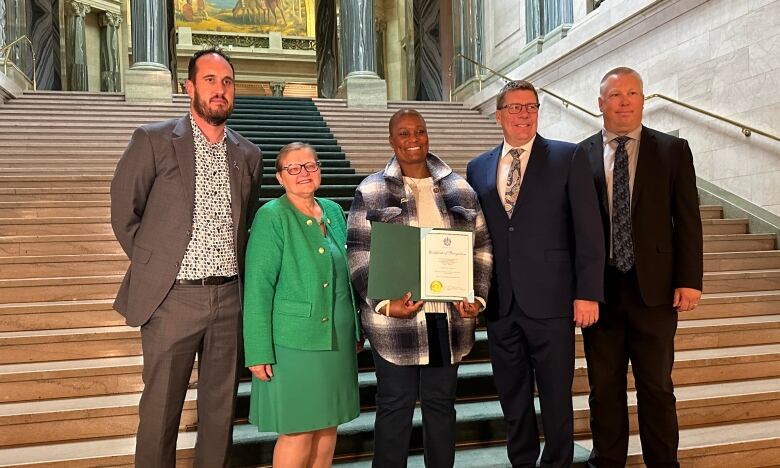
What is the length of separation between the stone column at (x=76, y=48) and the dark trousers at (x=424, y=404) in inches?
735

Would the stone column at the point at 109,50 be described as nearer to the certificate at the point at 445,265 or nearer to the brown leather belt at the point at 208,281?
the brown leather belt at the point at 208,281

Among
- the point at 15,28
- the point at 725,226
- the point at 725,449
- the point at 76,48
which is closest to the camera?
the point at 725,449

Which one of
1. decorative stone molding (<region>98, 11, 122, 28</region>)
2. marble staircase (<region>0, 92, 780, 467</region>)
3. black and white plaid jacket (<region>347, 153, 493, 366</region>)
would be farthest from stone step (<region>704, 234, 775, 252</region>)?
decorative stone molding (<region>98, 11, 122, 28</region>)

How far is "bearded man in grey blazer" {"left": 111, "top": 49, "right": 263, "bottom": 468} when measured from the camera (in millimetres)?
2477

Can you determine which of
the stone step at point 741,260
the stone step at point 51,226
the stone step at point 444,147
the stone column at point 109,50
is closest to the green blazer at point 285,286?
the stone step at point 51,226

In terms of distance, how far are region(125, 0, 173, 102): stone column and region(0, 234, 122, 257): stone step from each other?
Answer: 6.43 meters

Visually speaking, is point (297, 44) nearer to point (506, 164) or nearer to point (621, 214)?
point (506, 164)

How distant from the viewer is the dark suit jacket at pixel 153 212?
2477 millimetres

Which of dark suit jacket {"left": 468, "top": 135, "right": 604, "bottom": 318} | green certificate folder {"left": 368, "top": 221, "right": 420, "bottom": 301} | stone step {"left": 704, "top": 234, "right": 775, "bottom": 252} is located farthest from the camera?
stone step {"left": 704, "top": 234, "right": 775, "bottom": 252}

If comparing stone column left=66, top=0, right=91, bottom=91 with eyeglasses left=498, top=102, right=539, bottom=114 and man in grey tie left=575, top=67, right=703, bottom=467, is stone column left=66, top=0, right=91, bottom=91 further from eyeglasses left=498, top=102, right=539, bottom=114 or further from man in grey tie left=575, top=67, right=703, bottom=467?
man in grey tie left=575, top=67, right=703, bottom=467

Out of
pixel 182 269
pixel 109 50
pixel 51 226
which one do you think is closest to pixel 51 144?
pixel 51 226

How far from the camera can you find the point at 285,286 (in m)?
2.52

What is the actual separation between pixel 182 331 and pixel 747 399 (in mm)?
3402

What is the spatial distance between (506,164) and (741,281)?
3.68 m
